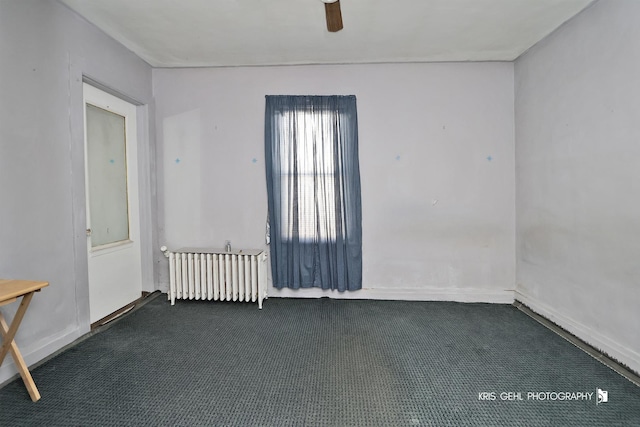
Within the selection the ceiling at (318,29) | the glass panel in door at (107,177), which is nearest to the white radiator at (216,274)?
the glass panel in door at (107,177)

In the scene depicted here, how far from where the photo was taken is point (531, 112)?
2996 millimetres

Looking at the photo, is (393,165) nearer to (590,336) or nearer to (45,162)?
(590,336)

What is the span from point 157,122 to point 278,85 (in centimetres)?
144

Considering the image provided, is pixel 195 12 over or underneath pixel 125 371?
over

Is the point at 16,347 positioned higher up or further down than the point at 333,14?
further down

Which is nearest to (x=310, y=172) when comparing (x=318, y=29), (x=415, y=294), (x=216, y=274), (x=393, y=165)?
(x=393, y=165)

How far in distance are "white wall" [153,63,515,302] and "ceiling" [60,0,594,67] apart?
21 centimetres

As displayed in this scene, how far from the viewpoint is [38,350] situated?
2.11 m

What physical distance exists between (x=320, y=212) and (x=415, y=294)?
4.55 ft

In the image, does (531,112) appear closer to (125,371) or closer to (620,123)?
(620,123)

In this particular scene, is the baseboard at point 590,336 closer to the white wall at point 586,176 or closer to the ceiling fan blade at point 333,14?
the white wall at point 586,176

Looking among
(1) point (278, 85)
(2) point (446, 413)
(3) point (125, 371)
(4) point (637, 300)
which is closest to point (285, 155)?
(1) point (278, 85)

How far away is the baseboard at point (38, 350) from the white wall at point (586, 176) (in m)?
4.00

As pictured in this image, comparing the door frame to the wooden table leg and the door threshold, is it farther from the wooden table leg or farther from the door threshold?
the wooden table leg
